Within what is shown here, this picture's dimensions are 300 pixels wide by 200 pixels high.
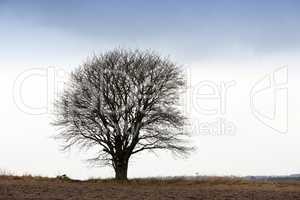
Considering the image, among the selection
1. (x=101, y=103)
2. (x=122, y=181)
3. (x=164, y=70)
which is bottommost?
(x=122, y=181)

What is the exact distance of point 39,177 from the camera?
37844mm

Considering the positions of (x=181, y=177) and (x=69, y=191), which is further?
(x=181, y=177)

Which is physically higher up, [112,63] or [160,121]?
[112,63]

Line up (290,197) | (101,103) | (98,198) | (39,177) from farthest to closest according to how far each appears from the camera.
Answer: (101,103)
(39,177)
(290,197)
(98,198)

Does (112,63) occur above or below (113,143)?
above

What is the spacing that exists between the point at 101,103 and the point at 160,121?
4.68 meters

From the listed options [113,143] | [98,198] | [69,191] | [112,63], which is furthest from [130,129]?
[98,198]

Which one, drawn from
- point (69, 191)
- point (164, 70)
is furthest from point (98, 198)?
point (164, 70)

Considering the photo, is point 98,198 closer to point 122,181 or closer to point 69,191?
point 69,191

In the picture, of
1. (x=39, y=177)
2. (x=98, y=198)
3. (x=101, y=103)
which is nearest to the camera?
(x=98, y=198)

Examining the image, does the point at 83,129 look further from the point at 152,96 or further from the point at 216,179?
the point at 216,179

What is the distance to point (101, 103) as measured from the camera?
134 feet

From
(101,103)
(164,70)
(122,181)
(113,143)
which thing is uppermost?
(164,70)

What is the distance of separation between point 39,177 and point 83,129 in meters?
5.39
